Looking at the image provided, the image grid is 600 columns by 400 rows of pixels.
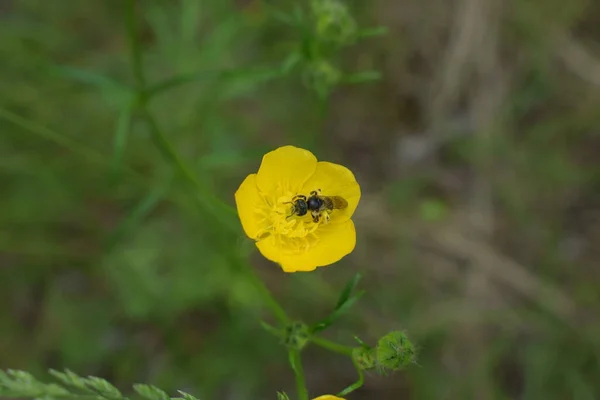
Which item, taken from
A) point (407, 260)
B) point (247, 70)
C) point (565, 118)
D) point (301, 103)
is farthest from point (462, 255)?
point (247, 70)

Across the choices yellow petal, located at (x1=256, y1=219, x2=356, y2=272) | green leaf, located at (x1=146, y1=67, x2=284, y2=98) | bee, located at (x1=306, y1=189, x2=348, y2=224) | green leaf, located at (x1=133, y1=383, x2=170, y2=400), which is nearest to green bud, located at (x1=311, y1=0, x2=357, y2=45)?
green leaf, located at (x1=146, y1=67, x2=284, y2=98)

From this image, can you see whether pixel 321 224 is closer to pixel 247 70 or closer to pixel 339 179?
pixel 339 179

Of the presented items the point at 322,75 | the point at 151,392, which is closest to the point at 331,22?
the point at 322,75

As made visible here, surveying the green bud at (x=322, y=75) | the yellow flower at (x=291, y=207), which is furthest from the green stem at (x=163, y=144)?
the green bud at (x=322, y=75)

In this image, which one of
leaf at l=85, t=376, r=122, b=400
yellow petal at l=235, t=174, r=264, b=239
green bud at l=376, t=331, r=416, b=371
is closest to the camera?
leaf at l=85, t=376, r=122, b=400

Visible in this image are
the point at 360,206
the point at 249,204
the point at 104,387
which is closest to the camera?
the point at 104,387

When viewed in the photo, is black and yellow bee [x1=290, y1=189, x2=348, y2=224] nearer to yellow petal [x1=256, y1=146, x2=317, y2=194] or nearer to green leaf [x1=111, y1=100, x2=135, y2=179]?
yellow petal [x1=256, y1=146, x2=317, y2=194]

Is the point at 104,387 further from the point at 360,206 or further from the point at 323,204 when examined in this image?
the point at 360,206
